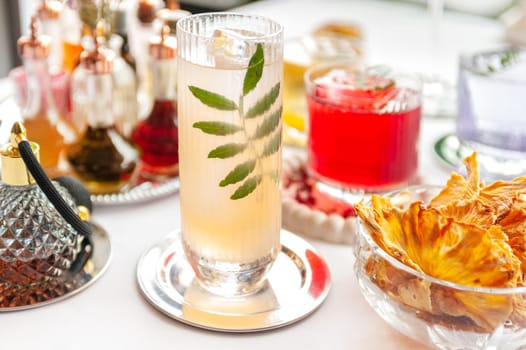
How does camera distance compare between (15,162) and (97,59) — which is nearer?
(15,162)

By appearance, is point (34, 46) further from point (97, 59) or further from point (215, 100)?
point (215, 100)

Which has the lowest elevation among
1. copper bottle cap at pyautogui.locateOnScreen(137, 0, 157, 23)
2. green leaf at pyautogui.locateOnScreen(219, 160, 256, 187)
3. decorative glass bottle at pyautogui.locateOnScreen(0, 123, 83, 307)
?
decorative glass bottle at pyautogui.locateOnScreen(0, 123, 83, 307)

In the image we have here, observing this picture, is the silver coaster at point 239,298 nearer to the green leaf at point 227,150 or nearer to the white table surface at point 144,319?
the white table surface at point 144,319

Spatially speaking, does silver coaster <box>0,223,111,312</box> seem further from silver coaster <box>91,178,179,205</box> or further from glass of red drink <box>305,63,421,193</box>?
glass of red drink <box>305,63,421,193</box>

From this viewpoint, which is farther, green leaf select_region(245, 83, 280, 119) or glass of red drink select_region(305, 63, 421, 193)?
glass of red drink select_region(305, 63, 421, 193)

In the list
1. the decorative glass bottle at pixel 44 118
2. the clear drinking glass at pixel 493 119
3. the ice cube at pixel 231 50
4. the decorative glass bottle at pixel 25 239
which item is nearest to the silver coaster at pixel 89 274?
the decorative glass bottle at pixel 25 239

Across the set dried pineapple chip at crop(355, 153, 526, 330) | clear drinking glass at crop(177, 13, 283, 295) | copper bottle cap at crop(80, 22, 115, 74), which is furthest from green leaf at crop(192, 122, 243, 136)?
copper bottle cap at crop(80, 22, 115, 74)

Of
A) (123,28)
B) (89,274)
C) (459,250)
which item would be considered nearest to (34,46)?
(123,28)

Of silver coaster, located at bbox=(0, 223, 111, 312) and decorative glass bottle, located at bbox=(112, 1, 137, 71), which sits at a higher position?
decorative glass bottle, located at bbox=(112, 1, 137, 71)

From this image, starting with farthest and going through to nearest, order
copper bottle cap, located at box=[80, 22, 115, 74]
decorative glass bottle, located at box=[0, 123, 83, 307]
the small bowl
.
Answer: copper bottle cap, located at box=[80, 22, 115, 74]
decorative glass bottle, located at box=[0, 123, 83, 307]
the small bowl

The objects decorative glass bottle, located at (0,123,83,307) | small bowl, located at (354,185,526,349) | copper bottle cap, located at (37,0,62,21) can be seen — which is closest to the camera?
small bowl, located at (354,185,526,349)
